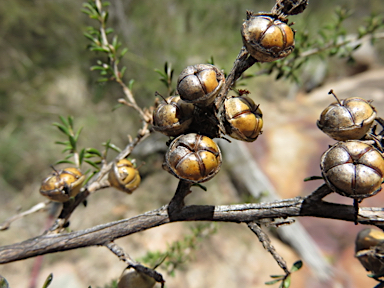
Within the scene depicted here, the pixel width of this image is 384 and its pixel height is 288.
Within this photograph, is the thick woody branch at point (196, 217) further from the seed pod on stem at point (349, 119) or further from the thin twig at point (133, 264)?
the seed pod on stem at point (349, 119)

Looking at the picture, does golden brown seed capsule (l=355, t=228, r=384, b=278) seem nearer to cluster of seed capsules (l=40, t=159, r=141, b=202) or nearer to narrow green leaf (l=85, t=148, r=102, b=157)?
cluster of seed capsules (l=40, t=159, r=141, b=202)

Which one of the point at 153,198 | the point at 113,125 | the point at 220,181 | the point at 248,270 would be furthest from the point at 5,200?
the point at 248,270

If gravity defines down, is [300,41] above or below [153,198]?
above

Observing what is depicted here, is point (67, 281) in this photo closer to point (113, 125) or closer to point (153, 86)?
point (113, 125)

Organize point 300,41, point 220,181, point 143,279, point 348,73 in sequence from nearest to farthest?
point 143,279, point 300,41, point 220,181, point 348,73

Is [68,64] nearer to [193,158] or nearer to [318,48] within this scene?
[318,48]

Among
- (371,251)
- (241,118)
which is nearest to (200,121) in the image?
(241,118)

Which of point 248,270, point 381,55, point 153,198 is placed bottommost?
point 248,270
